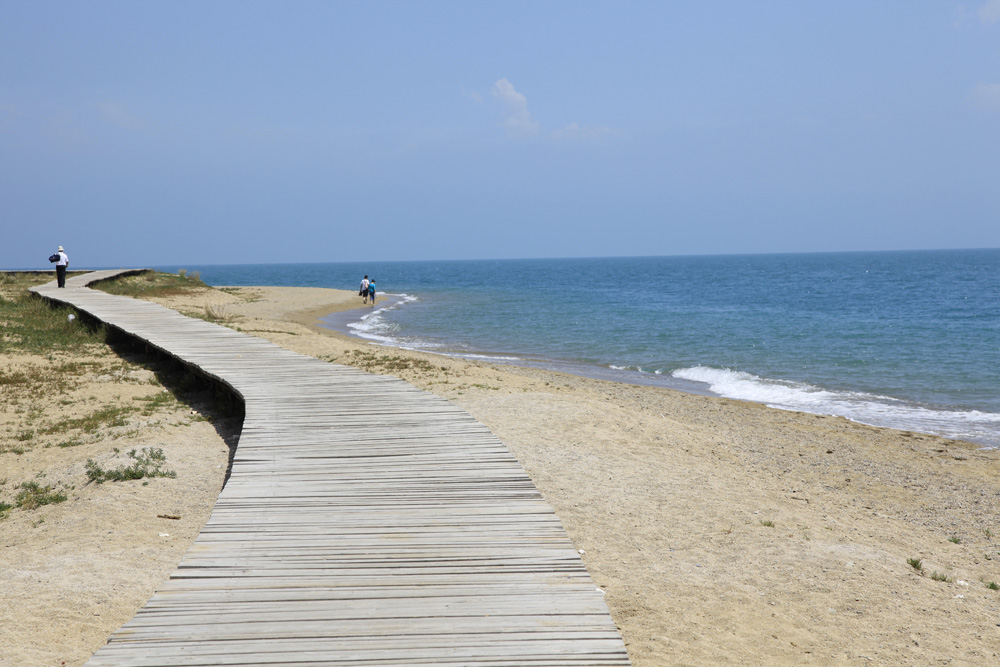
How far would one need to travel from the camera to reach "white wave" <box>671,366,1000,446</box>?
12.5 meters

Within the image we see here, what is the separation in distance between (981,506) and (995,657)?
4182 millimetres

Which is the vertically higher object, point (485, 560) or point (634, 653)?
point (485, 560)

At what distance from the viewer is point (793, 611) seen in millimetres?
5062

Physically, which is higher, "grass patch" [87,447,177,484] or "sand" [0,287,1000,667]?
"grass patch" [87,447,177,484]

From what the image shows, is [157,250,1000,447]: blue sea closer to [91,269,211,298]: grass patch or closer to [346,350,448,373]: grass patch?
[346,350,448,373]: grass patch

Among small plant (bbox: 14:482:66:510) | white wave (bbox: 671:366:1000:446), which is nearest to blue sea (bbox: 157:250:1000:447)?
white wave (bbox: 671:366:1000:446)

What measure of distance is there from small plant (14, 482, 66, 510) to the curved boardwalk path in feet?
5.94

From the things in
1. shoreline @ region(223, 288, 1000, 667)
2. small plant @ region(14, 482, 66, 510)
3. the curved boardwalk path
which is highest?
the curved boardwalk path

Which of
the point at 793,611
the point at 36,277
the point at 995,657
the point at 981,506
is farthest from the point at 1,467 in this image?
the point at 36,277

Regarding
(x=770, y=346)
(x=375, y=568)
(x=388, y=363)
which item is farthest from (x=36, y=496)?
(x=770, y=346)

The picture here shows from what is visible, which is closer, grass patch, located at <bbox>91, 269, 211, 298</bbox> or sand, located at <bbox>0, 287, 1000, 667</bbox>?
sand, located at <bbox>0, 287, 1000, 667</bbox>

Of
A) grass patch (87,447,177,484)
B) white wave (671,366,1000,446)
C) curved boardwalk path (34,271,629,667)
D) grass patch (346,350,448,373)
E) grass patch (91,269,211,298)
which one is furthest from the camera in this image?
grass patch (91,269,211,298)

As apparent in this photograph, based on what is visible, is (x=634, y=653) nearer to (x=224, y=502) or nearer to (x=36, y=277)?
(x=224, y=502)

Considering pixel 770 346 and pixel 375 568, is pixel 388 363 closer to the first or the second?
pixel 375 568
